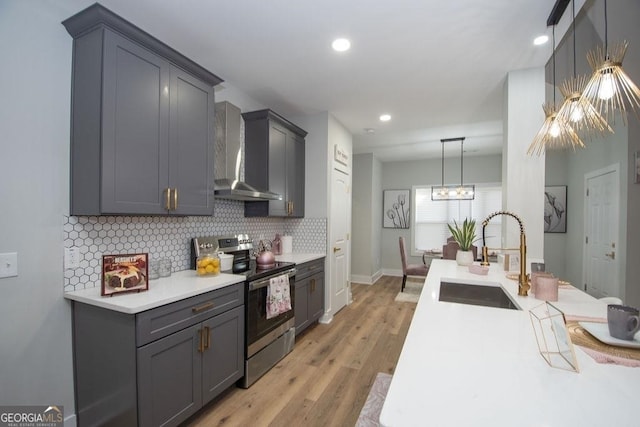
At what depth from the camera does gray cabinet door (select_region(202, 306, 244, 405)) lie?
1.91 m

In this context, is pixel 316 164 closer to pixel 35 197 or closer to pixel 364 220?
pixel 364 220

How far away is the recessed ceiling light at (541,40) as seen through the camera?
2.13 meters

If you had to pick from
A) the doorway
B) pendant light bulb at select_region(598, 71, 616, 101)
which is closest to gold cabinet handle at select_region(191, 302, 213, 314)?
the doorway

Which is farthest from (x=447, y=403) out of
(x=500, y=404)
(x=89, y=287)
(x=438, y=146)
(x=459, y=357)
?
(x=438, y=146)

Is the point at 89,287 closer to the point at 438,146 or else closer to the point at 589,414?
Result: the point at 589,414

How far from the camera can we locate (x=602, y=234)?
13.1 feet

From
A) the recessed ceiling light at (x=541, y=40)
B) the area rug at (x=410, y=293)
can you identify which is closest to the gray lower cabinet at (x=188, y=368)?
the recessed ceiling light at (x=541, y=40)

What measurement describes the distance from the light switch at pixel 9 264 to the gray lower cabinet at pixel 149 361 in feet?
1.19

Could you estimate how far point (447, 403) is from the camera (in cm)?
67

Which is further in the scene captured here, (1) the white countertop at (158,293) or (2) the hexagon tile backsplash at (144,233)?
(2) the hexagon tile backsplash at (144,233)

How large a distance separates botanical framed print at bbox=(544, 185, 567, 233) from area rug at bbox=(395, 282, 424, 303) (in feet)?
8.40

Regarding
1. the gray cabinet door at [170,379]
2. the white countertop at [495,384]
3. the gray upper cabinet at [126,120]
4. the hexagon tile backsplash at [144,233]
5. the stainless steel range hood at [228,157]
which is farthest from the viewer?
the stainless steel range hood at [228,157]

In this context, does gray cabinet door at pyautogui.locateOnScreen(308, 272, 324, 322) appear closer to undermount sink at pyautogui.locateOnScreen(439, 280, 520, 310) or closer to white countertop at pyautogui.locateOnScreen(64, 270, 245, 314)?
white countertop at pyautogui.locateOnScreen(64, 270, 245, 314)

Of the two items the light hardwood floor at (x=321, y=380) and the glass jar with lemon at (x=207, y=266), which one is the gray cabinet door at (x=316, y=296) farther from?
the glass jar with lemon at (x=207, y=266)
